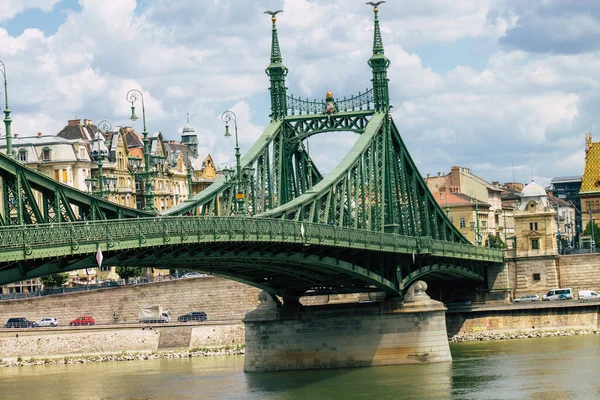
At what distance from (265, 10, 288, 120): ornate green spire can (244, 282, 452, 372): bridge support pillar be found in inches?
588

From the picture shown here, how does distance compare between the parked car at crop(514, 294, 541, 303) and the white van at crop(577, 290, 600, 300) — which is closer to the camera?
the white van at crop(577, 290, 600, 300)

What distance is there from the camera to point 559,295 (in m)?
132

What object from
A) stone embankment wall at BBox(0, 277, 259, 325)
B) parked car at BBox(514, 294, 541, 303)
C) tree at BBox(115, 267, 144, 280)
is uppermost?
tree at BBox(115, 267, 144, 280)

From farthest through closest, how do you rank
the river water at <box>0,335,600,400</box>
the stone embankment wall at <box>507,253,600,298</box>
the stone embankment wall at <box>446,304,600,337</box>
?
the stone embankment wall at <box>507,253,600,298</box>, the stone embankment wall at <box>446,304,600,337</box>, the river water at <box>0,335,600,400</box>

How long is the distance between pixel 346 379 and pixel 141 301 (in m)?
43.6

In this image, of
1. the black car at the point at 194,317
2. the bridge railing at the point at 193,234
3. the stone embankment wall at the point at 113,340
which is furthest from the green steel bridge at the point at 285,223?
the black car at the point at 194,317

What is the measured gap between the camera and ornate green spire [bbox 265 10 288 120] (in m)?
108

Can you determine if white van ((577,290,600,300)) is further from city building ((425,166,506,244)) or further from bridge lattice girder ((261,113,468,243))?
city building ((425,166,506,244))

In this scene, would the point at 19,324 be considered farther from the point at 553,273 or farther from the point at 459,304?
the point at 553,273

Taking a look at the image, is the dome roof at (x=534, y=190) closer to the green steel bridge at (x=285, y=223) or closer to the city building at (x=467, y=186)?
the green steel bridge at (x=285, y=223)

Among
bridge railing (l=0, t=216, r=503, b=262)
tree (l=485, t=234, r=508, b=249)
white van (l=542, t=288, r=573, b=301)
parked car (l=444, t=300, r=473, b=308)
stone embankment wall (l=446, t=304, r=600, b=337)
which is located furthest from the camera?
tree (l=485, t=234, r=508, b=249)

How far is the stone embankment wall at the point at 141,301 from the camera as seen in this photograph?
427 ft

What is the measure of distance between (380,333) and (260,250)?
788 inches

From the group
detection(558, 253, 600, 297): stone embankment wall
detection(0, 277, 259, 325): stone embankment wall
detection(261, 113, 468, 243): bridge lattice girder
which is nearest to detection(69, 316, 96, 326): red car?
detection(0, 277, 259, 325): stone embankment wall
